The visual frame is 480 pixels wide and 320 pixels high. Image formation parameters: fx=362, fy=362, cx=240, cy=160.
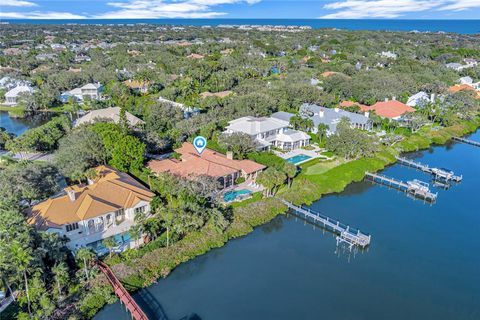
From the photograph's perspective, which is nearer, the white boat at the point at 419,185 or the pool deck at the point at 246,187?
the pool deck at the point at 246,187

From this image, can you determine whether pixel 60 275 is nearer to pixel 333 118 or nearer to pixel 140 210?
pixel 140 210

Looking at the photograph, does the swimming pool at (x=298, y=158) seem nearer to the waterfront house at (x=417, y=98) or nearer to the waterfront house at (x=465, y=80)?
the waterfront house at (x=417, y=98)

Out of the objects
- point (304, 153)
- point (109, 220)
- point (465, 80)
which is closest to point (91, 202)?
point (109, 220)

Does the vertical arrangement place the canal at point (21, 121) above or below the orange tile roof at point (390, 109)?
below

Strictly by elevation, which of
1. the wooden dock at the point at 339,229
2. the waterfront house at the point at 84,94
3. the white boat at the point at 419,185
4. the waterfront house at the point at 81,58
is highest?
the waterfront house at the point at 81,58

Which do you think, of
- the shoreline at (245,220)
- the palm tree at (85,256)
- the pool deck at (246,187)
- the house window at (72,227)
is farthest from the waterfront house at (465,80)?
the palm tree at (85,256)

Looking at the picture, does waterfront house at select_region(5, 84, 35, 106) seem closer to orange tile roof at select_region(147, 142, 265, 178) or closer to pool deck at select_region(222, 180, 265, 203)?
orange tile roof at select_region(147, 142, 265, 178)

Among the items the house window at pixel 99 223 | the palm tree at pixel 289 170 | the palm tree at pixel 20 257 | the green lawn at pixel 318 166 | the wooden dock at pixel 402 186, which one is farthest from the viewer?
the green lawn at pixel 318 166

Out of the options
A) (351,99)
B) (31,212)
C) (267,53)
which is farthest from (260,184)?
(267,53)
